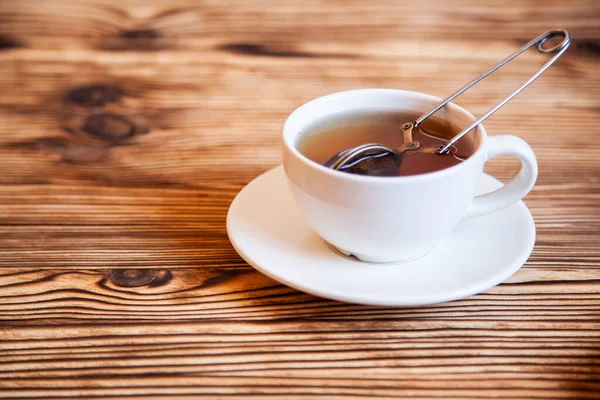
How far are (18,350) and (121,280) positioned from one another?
0.38ft

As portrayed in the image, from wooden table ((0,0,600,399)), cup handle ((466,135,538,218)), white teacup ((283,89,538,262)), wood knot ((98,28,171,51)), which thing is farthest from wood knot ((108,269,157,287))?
wood knot ((98,28,171,51))

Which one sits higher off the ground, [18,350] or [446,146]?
[446,146]

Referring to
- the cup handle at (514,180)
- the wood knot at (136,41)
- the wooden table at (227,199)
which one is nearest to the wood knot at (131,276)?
the wooden table at (227,199)

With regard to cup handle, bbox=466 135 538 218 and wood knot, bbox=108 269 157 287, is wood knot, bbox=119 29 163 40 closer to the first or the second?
wood knot, bbox=108 269 157 287

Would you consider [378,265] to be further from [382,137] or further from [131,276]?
[131,276]

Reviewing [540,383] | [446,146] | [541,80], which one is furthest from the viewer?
[541,80]

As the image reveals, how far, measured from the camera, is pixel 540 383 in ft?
1.57

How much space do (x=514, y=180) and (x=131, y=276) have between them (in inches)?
15.5

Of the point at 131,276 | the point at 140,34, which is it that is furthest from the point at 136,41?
the point at 131,276

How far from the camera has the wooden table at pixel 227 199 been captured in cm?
49

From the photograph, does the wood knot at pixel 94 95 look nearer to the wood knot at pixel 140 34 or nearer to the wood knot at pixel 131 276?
the wood knot at pixel 140 34

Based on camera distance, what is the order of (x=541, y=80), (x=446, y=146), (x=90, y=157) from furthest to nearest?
(x=541, y=80), (x=90, y=157), (x=446, y=146)

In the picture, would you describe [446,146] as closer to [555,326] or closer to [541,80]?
[555,326]

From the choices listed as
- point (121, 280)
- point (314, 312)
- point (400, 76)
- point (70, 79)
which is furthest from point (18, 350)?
point (400, 76)
